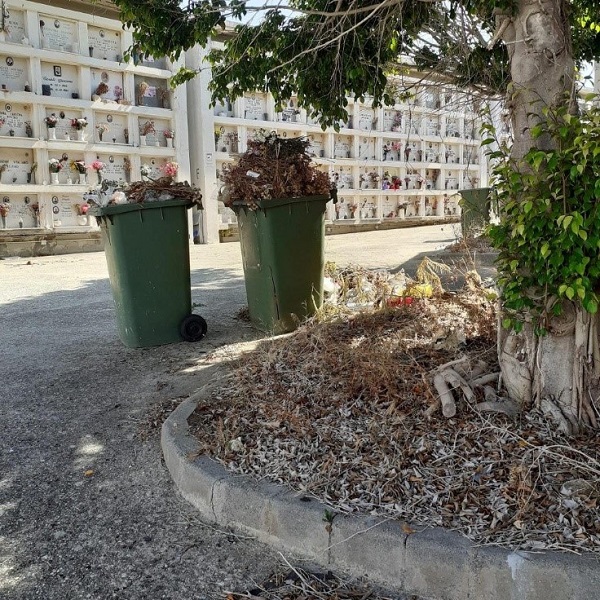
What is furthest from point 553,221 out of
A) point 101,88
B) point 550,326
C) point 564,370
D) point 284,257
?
point 101,88

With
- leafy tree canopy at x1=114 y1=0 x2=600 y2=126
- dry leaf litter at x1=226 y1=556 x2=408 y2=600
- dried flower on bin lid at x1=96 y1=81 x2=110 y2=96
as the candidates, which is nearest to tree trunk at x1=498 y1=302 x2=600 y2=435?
dry leaf litter at x1=226 y1=556 x2=408 y2=600

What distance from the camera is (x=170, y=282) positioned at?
16.7ft

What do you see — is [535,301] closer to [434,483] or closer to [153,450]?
[434,483]

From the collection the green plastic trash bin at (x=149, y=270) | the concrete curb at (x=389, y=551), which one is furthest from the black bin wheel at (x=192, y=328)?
the concrete curb at (x=389, y=551)

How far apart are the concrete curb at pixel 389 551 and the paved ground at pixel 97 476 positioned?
10 cm

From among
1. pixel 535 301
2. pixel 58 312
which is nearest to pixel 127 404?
pixel 535 301

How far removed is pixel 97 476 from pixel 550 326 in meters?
2.21

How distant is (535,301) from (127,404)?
8.30 ft

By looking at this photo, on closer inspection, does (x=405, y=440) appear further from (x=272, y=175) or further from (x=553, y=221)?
(x=272, y=175)

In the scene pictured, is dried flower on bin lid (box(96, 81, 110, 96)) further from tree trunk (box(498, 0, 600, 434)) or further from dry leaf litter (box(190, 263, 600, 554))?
tree trunk (box(498, 0, 600, 434))

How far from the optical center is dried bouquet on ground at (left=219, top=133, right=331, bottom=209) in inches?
199

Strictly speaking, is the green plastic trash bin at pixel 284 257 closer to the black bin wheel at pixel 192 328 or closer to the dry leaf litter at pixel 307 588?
the black bin wheel at pixel 192 328

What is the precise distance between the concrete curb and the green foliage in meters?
0.95

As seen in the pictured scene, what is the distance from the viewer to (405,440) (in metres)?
2.57
